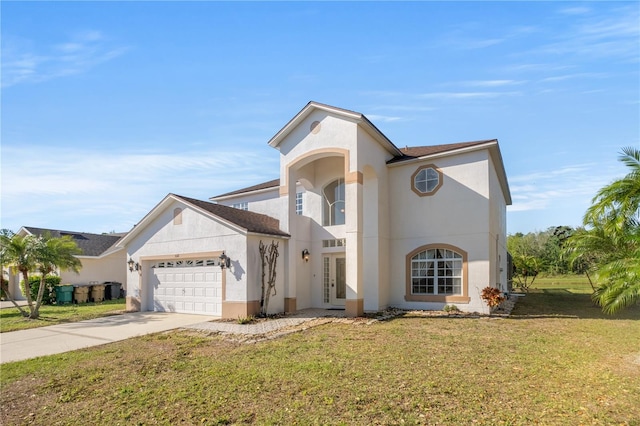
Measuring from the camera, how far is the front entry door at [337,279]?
56.6 feet

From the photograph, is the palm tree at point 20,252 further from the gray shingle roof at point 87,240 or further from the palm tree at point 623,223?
the palm tree at point 623,223

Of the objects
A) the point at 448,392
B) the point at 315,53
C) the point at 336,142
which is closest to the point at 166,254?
the point at 336,142

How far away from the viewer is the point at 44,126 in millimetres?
11242

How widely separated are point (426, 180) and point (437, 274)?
403 cm

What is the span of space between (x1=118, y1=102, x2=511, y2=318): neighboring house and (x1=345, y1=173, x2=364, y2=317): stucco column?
40mm

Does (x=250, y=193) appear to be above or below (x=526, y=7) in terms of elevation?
below

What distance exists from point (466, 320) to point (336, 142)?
27.0ft

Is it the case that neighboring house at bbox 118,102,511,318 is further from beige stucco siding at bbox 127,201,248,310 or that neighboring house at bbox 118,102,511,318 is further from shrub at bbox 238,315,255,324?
shrub at bbox 238,315,255,324

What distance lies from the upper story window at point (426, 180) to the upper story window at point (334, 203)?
3280 millimetres

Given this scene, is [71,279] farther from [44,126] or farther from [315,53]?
[315,53]

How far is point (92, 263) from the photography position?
26703mm

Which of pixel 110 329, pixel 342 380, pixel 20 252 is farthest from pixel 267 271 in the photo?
pixel 20 252

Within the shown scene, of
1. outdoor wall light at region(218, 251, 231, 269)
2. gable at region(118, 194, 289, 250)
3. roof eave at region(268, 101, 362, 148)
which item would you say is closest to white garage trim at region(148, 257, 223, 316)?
outdoor wall light at region(218, 251, 231, 269)

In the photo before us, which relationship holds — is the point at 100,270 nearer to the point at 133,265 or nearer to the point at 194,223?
the point at 133,265
